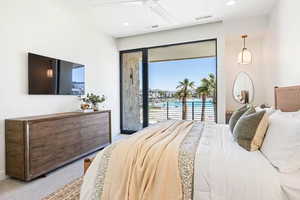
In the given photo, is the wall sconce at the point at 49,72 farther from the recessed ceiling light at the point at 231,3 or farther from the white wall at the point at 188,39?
the recessed ceiling light at the point at 231,3

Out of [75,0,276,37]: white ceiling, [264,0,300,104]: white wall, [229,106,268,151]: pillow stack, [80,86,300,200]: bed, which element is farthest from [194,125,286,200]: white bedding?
[75,0,276,37]: white ceiling

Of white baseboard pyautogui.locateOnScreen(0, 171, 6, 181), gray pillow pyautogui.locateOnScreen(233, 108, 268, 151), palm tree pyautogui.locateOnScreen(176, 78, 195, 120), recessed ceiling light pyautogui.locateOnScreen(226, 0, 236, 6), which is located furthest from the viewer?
palm tree pyautogui.locateOnScreen(176, 78, 195, 120)

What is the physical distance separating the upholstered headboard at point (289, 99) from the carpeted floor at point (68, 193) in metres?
2.84

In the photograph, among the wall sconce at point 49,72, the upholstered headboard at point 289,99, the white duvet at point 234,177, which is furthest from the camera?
the wall sconce at point 49,72

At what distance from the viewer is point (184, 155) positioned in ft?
4.57

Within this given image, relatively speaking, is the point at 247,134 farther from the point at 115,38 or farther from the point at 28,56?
the point at 115,38

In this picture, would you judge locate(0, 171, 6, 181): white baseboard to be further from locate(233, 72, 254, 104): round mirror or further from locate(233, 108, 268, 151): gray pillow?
locate(233, 72, 254, 104): round mirror

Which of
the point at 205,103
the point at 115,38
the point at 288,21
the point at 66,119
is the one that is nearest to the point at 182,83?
the point at 205,103

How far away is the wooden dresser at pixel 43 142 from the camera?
2434 millimetres

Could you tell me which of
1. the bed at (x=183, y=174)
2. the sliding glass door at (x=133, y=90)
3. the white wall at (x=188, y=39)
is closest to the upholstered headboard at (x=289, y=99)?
the bed at (x=183, y=174)

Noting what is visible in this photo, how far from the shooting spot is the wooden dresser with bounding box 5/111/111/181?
7.98ft

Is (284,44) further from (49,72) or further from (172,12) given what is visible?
(49,72)

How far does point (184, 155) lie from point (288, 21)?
2.75 metres

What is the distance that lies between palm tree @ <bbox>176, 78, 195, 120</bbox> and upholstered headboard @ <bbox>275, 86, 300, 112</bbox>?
2.57m
